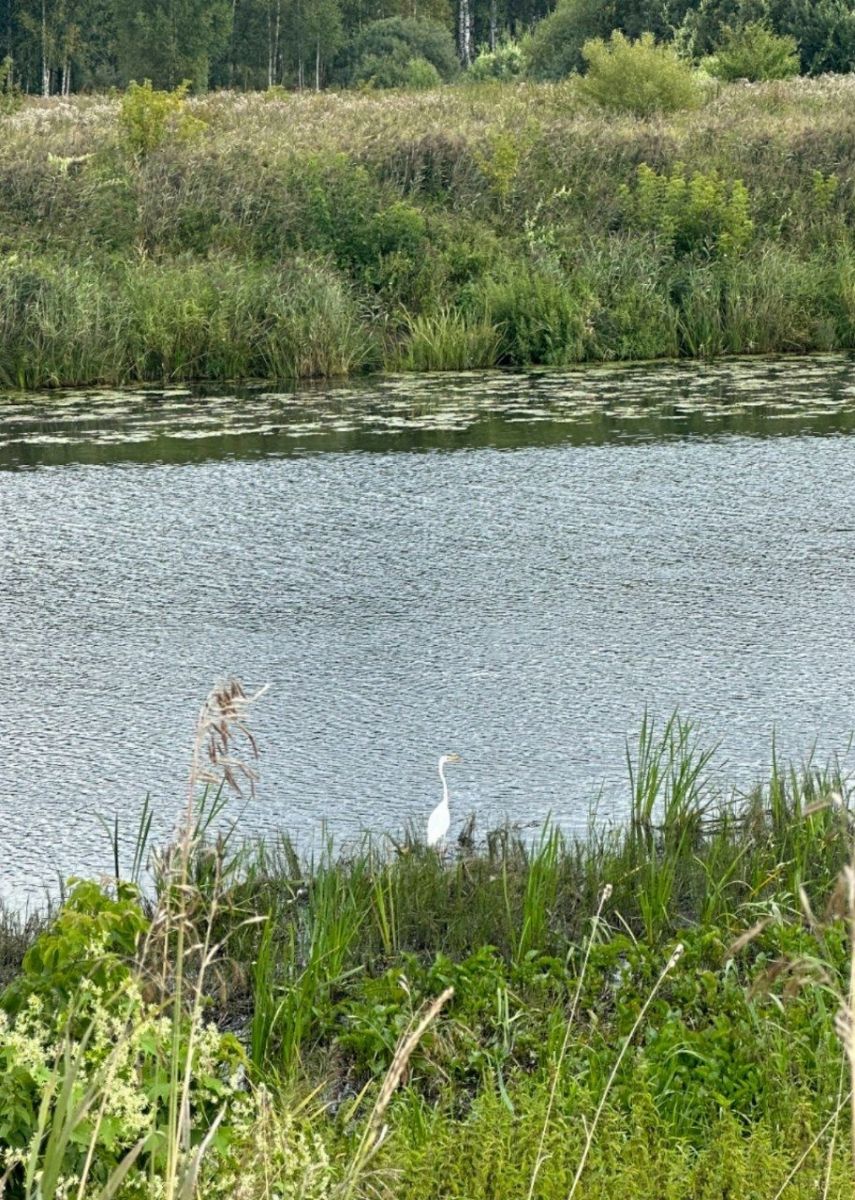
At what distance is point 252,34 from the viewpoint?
194 ft

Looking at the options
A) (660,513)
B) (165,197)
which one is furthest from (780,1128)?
(165,197)

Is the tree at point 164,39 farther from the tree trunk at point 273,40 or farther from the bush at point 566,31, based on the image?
the bush at point 566,31

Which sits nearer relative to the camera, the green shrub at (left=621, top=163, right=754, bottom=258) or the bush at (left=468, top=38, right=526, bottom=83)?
the green shrub at (left=621, top=163, right=754, bottom=258)

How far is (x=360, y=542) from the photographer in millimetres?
8516

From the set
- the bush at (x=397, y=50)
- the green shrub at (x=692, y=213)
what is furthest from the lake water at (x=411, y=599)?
the bush at (x=397, y=50)

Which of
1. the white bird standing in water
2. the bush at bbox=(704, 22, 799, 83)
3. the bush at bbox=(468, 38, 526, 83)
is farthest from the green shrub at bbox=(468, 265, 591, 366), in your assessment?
the bush at bbox=(468, 38, 526, 83)

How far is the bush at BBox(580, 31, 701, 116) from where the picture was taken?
23.6m

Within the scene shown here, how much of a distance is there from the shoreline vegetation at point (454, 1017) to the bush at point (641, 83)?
2029cm

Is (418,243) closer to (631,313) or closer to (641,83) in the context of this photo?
(631,313)

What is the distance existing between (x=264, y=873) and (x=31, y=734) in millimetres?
1795

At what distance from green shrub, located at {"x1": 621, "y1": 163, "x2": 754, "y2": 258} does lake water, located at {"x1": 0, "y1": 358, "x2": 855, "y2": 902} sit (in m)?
4.44

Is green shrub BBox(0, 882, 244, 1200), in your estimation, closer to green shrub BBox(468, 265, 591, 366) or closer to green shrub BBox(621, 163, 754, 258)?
green shrub BBox(468, 265, 591, 366)

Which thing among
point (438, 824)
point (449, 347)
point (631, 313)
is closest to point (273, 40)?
point (631, 313)

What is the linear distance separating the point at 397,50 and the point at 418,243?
38.2 m
